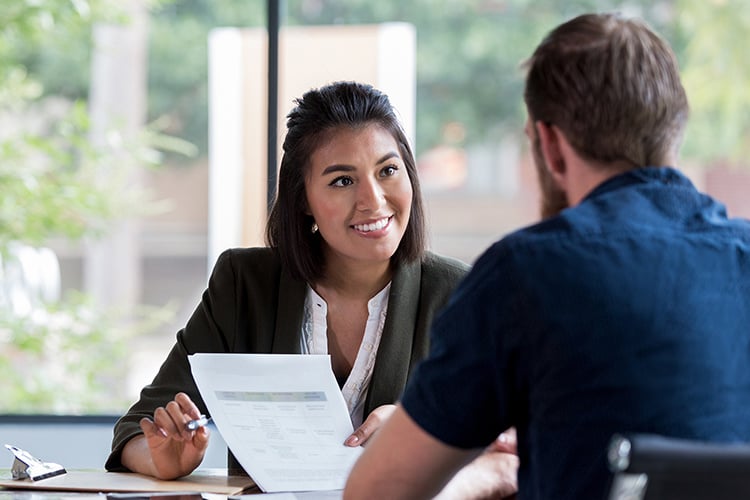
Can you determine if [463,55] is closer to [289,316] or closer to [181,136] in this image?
[181,136]

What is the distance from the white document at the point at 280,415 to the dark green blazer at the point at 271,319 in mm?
295

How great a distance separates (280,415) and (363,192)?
55 centimetres

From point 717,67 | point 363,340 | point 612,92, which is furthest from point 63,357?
point 612,92

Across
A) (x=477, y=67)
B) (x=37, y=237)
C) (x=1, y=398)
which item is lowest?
(x=1, y=398)

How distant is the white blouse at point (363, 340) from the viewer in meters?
2.12

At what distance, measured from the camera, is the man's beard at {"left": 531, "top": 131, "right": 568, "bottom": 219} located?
1.31 m

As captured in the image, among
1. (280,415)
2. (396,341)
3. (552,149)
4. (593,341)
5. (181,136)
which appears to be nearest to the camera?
(593,341)

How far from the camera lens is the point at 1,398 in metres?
4.50

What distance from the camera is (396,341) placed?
2.10 metres

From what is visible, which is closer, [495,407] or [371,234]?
[495,407]

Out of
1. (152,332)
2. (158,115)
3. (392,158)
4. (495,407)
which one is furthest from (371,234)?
(158,115)

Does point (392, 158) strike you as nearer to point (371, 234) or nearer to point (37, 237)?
point (371, 234)

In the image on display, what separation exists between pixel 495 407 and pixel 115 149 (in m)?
3.75

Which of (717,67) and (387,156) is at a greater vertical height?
(717,67)
